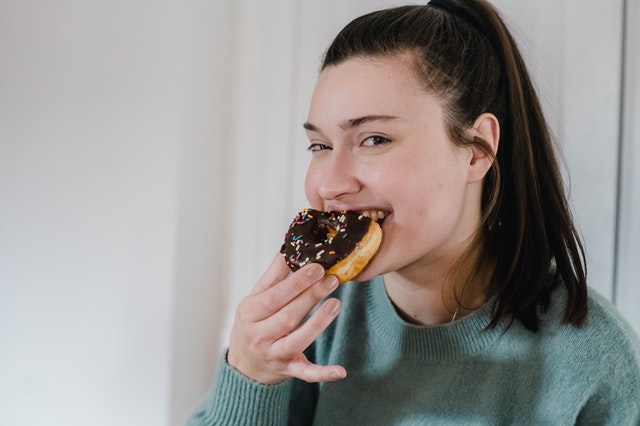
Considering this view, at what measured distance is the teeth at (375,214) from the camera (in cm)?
103

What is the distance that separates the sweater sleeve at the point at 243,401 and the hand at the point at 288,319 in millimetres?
75

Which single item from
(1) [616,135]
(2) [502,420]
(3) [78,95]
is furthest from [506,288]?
(3) [78,95]

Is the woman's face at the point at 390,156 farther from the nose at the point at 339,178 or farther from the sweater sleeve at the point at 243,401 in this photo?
the sweater sleeve at the point at 243,401

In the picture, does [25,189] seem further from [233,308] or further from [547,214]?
[547,214]

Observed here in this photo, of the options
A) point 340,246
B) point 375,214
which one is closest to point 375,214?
point 375,214

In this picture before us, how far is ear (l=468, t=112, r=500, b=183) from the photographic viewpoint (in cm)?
107

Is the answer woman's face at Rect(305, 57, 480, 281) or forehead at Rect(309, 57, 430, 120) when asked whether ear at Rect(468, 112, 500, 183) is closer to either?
woman's face at Rect(305, 57, 480, 281)

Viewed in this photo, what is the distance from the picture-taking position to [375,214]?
3.38ft

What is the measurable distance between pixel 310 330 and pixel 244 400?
0.26 metres

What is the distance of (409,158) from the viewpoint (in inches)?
38.7

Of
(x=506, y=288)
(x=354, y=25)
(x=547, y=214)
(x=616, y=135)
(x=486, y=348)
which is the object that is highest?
(x=354, y=25)

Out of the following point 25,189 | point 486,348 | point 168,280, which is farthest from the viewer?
point 168,280

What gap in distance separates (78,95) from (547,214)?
4.07 feet

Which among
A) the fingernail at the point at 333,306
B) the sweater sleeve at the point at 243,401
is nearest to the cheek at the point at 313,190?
the fingernail at the point at 333,306
